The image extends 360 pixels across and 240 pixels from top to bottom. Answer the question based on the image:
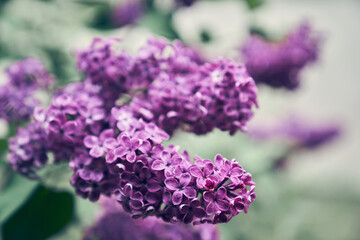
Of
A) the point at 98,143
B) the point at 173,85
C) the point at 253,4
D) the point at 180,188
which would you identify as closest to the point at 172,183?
the point at 180,188

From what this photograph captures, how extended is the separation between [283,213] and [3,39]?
2.26 meters

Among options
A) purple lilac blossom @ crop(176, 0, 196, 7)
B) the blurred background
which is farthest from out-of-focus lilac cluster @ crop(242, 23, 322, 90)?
purple lilac blossom @ crop(176, 0, 196, 7)

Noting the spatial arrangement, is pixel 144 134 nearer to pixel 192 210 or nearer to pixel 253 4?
pixel 192 210

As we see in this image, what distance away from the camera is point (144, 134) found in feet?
3.04

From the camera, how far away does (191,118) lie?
3.61 feet

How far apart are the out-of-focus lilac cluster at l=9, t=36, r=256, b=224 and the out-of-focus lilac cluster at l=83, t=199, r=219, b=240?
301 mm

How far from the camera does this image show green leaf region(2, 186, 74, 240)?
3.71 feet

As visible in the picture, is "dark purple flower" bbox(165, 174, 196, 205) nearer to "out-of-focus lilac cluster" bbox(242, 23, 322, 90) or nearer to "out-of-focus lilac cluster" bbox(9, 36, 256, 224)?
"out-of-focus lilac cluster" bbox(9, 36, 256, 224)

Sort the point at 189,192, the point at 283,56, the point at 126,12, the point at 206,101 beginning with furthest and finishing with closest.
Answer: the point at 126,12 < the point at 283,56 < the point at 206,101 < the point at 189,192

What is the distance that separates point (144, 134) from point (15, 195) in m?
0.47

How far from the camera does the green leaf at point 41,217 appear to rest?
113 cm

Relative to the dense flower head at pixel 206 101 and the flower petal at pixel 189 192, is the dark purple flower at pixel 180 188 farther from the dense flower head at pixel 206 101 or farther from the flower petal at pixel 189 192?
the dense flower head at pixel 206 101

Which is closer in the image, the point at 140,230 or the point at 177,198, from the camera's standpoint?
Answer: the point at 177,198

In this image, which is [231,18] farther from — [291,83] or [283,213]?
[283,213]
